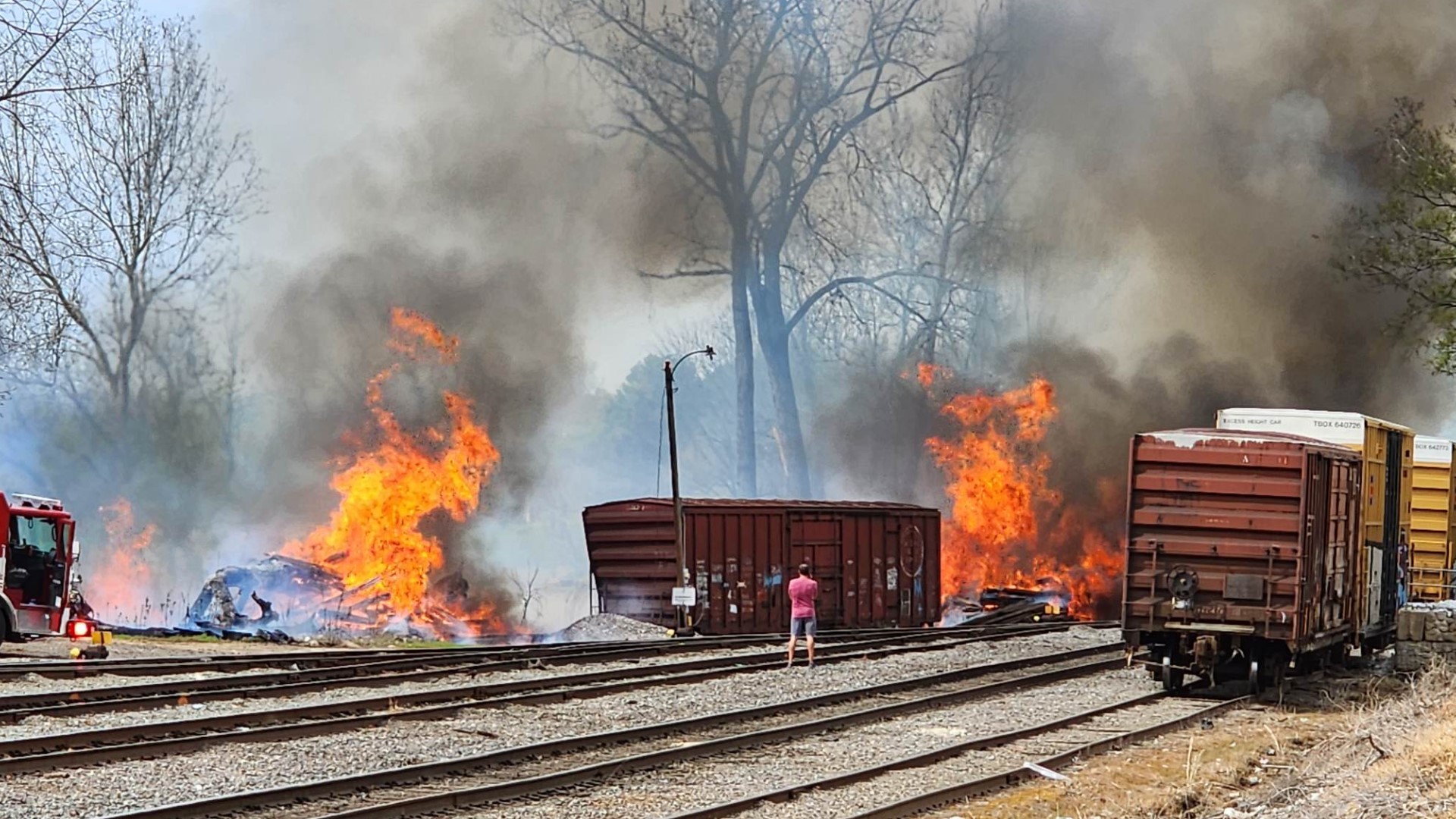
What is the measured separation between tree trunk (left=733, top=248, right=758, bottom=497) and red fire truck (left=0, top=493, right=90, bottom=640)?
23.5 m

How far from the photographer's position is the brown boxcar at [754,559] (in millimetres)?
30078

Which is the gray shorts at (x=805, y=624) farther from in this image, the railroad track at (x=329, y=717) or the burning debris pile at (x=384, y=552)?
the burning debris pile at (x=384, y=552)

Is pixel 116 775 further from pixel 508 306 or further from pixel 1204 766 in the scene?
pixel 508 306

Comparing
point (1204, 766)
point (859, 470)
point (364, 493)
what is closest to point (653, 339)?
point (859, 470)

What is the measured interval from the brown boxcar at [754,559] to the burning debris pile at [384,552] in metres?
3.99

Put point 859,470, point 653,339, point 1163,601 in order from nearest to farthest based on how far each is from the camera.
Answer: point 1163,601, point 859,470, point 653,339

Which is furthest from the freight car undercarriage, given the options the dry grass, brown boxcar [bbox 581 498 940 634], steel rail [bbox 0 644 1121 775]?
brown boxcar [bbox 581 498 940 634]

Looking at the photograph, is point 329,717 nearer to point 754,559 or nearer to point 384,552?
point 754,559

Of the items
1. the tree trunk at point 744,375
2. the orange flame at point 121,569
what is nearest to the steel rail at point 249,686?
the orange flame at point 121,569

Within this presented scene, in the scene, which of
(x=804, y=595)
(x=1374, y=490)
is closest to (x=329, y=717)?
(x=804, y=595)

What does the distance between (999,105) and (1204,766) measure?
112ft

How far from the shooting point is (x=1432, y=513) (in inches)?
1101

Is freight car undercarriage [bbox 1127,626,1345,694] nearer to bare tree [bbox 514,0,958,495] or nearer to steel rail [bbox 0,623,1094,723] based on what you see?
steel rail [bbox 0,623,1094,723]

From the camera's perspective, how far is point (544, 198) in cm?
4469
